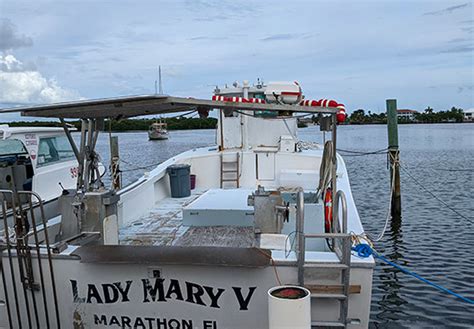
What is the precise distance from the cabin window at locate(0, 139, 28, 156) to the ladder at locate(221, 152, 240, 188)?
4384 millimetres

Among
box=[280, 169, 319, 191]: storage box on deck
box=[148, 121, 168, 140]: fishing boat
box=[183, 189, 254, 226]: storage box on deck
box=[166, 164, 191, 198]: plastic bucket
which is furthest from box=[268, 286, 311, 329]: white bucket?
box=[148, 121, 168, 140]: fishing boat

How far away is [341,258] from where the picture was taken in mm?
4395

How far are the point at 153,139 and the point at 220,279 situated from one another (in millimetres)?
68113

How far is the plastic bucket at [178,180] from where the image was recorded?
9.59 m

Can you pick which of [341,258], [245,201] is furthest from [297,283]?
[245,201]

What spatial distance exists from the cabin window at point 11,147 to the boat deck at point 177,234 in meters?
4.03

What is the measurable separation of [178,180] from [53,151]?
298 cm

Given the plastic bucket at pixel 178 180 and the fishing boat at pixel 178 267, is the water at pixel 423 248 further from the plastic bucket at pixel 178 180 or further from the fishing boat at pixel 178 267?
the plastic bucket at pixel 178 180

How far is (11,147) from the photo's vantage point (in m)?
10.1

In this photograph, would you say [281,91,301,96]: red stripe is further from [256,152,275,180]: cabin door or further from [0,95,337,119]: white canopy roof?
[256,152,275,180]: cabin door

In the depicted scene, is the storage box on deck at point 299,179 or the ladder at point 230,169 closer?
the storage box on deck at point 299,179

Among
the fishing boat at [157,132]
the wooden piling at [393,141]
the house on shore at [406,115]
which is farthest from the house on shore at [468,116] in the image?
the wooden piling at [393,141]

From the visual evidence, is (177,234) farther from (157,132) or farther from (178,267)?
(157,132)

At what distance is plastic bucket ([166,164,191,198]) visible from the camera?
959 centimetres
